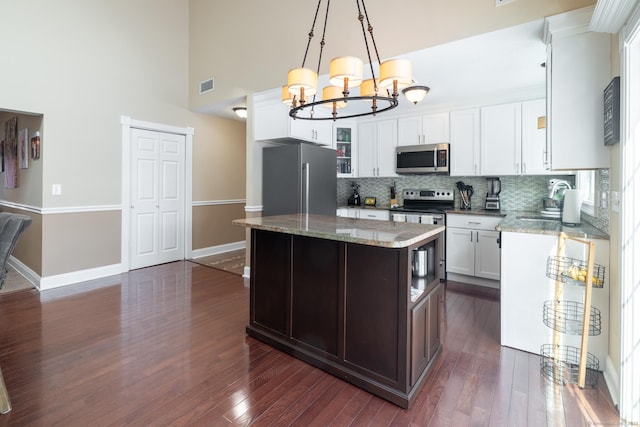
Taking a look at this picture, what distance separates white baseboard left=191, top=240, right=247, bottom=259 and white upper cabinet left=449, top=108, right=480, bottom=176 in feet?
12.1

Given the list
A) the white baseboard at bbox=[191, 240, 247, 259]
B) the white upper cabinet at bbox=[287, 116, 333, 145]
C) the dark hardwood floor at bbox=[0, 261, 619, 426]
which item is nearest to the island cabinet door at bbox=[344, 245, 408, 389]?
the dark hardwood floor at bbox=[0, 261, 619, 426]

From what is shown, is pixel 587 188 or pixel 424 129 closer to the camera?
pixel 587 188

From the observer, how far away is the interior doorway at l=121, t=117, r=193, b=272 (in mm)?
4527

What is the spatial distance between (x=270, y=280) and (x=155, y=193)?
328cm

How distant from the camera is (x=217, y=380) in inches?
79.6

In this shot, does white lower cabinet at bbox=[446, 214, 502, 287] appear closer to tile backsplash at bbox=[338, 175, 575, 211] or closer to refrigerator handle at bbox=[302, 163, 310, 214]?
tile backsplash at bbox=[338, 175, 575, 211]

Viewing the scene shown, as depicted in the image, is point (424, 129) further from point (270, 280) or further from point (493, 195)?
point (270, 280)

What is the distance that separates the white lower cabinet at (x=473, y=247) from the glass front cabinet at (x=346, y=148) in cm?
173

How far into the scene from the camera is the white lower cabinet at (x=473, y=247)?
382cm

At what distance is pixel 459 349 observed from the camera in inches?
95.5

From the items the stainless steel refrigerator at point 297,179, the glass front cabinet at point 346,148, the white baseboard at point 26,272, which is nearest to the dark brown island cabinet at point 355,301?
the stainless steel refrigerator at point 297,179

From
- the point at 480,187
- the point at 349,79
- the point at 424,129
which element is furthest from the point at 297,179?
the point at 480,187

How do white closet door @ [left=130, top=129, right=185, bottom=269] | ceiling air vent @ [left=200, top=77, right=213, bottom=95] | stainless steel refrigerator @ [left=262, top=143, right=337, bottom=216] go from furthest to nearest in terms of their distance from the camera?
1. ceiling air vent @ [left=200, top=77, right=213, bottom=95]
2. white closet door @ [left=130, top=129, right=185, bottom=269]
3. stainless steel refrigerator @ [left=262, top=143, right=337, bottom=216]

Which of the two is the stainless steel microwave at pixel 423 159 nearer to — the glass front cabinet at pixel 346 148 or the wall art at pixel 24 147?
the glass front cabinet at pixel 346 148
